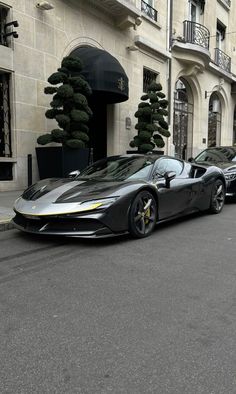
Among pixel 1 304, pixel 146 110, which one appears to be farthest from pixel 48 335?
pixel 146 110

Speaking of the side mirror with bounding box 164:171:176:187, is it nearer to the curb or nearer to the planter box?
the curb

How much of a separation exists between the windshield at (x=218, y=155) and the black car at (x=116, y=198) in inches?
132

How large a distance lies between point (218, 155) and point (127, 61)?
6.33 m

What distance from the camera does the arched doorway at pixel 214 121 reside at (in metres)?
23.8

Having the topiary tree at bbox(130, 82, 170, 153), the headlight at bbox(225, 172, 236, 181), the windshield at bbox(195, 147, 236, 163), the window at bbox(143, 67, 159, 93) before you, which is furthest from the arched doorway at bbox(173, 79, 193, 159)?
the headlight at bbox(225, 172, 236, 181)

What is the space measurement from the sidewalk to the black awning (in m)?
4.02

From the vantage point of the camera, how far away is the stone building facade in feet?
34.3

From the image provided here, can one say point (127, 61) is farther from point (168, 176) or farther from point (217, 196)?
point (168, 176)

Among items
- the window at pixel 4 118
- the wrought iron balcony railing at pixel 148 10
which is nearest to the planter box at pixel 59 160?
the window at pixel 4 118

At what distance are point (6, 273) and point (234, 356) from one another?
8.15 feet

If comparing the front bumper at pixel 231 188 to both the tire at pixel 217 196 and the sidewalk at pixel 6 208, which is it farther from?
the sidewalk at pixel 6 208

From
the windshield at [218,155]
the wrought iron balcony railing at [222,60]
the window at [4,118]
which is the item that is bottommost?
the windshield at [218,155]

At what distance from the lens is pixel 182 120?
20484 millimetres

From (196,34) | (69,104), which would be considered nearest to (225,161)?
(69,104)
